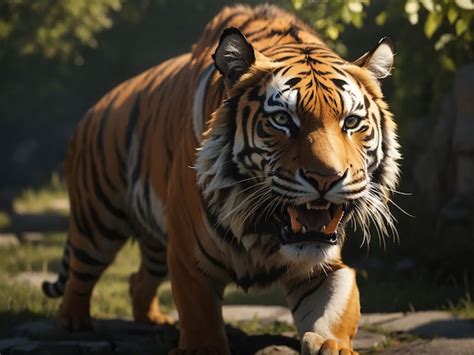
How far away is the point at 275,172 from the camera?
12.8 feet

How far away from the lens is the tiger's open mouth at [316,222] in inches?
154

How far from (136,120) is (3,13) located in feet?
17.7

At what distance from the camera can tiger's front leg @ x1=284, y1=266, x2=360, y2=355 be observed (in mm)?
4020

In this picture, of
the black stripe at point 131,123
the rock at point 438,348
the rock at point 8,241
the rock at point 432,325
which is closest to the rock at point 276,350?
the rock at point 438,348

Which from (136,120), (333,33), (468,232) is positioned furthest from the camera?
(468,232)

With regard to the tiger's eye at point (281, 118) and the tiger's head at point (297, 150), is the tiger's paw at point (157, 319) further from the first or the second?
the tiger's eye at point (281, 118)

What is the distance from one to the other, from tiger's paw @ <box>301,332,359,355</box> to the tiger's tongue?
1.40 feet

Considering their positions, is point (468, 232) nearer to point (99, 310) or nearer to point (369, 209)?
point (99, 310)

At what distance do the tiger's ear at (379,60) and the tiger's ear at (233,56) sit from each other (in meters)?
0.47

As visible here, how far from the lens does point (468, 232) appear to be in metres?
7.71

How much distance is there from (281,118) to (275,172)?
0.22 m

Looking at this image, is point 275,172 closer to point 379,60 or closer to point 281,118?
point 281,118

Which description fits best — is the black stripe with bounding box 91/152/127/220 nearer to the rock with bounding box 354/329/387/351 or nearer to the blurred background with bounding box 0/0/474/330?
the blurred background with bounding box 0/0/474/330

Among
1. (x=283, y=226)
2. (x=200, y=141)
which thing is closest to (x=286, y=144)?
(x=283, y=226)
